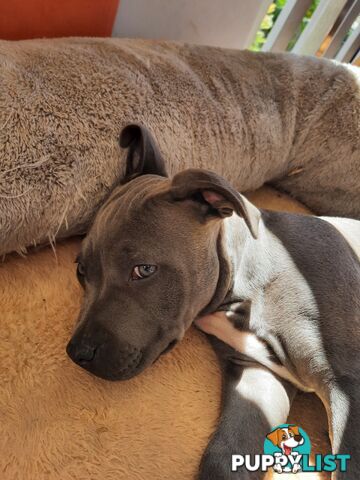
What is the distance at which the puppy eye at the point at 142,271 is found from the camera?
1.64m

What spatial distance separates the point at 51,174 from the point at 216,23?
1607 millimetres

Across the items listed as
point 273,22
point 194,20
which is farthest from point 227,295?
point 273,22

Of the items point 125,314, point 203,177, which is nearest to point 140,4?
point 203,177

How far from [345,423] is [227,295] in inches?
23.0

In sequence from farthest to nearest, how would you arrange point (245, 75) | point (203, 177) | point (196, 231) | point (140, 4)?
point (140, 4) → point (245, 75) → point (196, 231) → point (203, 177)

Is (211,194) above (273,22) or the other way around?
above

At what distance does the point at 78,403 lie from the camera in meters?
1.74

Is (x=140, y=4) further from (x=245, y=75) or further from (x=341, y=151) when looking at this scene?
(x=341, y=151)

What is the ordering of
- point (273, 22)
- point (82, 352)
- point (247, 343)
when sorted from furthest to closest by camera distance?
point (273, 22) → point (247, 343) → point (82, 352)

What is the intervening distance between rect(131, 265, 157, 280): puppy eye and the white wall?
1542mm

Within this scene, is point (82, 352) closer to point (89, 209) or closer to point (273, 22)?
point (89, 209)

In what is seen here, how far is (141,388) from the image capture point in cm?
183

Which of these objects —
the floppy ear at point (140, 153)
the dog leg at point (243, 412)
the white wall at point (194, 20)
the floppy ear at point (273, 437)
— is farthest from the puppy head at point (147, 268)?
the white wall at point (194, 20)

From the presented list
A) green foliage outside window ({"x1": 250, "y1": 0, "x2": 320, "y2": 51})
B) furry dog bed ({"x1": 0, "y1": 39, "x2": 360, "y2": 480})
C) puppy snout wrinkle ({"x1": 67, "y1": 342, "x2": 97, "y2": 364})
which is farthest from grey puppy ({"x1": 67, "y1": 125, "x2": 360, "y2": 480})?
green foliage outside window ({"x1": 250, "y1": 0, "x2": 320, "y2": 51})
